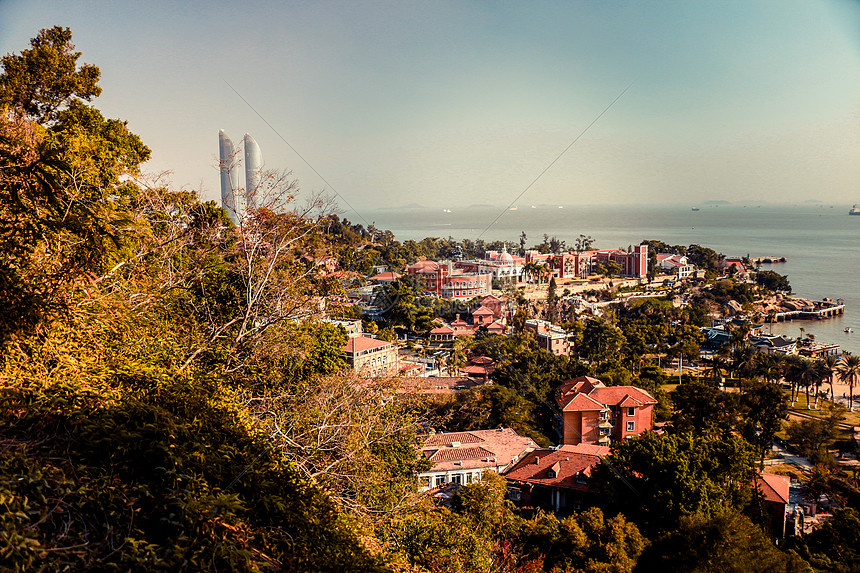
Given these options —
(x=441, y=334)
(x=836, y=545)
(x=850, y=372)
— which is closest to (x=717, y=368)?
(x=850, y=372)

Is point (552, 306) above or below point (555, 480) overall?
above

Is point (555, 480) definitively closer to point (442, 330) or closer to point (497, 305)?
point (442, 330)

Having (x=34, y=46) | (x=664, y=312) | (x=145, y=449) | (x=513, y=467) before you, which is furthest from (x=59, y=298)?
(x=664, y=312)

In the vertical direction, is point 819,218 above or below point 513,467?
above

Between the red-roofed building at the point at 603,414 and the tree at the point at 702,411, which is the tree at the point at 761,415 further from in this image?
the red-roofed building at the point at 603,414

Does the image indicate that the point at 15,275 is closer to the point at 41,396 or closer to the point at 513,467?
the point at 41,396

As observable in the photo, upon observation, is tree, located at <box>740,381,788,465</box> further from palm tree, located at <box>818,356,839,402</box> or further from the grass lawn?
palm tree, located at <box>818,356,839,402</box>

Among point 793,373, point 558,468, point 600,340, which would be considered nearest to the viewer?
point 558,468

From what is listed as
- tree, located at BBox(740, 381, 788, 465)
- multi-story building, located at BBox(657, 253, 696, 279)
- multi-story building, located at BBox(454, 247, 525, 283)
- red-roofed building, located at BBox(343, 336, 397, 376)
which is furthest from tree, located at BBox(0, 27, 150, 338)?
multi-story building, located at BBox(657, 253, 696, 279)
